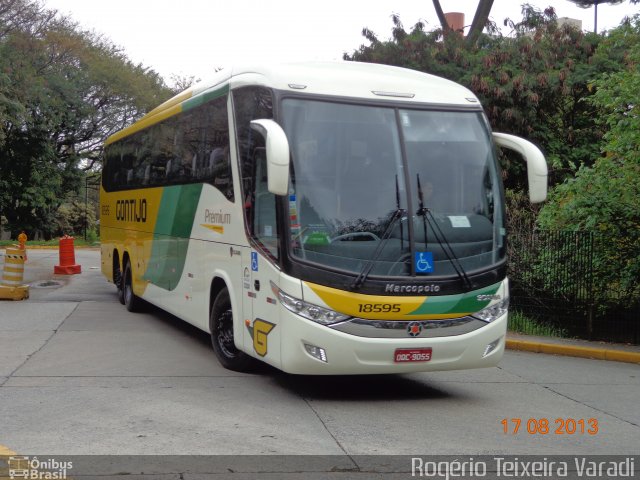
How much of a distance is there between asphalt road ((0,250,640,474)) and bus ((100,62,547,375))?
0.53 meters

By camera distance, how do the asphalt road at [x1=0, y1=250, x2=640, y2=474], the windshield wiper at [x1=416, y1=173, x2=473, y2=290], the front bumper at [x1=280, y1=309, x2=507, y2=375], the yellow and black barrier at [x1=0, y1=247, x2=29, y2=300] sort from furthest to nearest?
the yellow and black barrier at [x1=0, y1=247, x2=29, y2=300]
the windshield wiper at [x1=416, y1=173, x2=473, y2=290]
the front bumper at [x1=280, y1=309, x2=507, y2=375]
the asphalt road at [x1=0, y1=250, x2=640, y2=474]

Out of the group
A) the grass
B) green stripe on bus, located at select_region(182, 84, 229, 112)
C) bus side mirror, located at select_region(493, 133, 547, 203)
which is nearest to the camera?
bus side mirror, located at select_region(493, 133, 547, 203)

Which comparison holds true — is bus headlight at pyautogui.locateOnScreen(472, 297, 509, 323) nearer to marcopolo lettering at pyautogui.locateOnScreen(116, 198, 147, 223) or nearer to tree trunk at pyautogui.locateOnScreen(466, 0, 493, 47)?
marcopolo lettering at pyautogui.locateOnScreen(116, 198, 147, 223)

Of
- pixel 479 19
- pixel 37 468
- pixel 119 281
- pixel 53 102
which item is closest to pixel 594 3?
pixel 479 19

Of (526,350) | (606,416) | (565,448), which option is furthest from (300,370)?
(526,350)

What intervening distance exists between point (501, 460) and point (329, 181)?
3.16 m

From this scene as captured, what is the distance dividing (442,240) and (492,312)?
969 mm

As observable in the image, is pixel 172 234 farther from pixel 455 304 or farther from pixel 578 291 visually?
pixel 578 291

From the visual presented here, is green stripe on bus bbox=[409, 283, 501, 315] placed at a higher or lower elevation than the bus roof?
lower

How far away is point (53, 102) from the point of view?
141 feet

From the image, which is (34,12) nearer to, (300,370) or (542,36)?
(542,36)

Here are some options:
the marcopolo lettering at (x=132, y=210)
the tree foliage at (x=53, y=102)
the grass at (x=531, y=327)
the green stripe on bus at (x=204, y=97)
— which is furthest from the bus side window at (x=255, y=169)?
the tree foliage at (x=53, y=102)

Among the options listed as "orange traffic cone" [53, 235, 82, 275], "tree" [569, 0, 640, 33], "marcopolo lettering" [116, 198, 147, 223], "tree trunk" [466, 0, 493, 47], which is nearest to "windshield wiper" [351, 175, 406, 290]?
"marcopolo lettering" [116, 198, 147, 223]

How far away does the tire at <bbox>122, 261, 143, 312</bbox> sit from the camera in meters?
15.5
